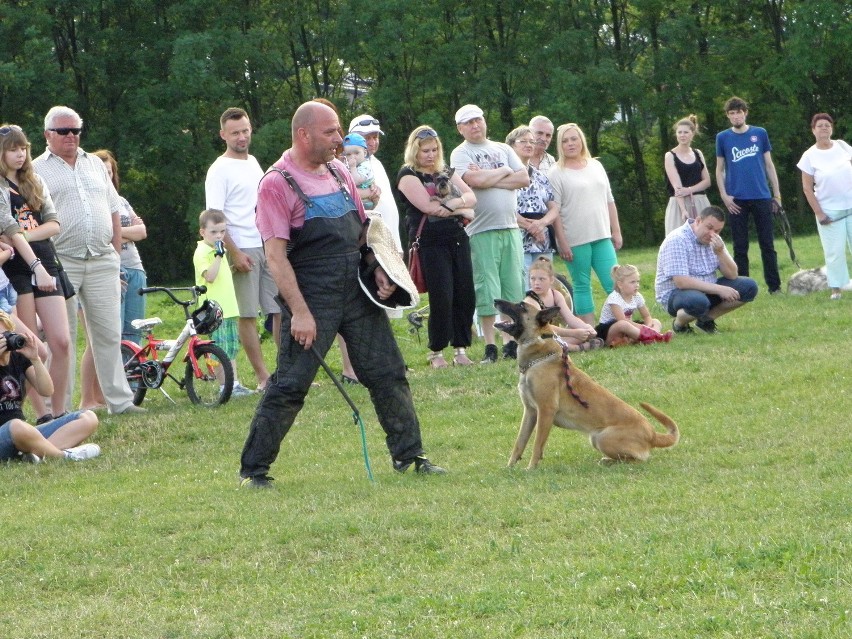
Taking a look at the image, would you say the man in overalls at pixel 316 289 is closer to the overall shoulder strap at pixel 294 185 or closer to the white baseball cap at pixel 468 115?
the overall shoulder strap at pixel 294 185

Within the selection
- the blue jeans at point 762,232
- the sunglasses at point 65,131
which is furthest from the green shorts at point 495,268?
the blue jeans at point 762,232

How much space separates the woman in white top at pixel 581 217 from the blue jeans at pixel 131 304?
4274 millimetres

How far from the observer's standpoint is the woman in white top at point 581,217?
42.7ft

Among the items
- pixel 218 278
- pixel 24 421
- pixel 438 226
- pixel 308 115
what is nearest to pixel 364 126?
pixel 438 226

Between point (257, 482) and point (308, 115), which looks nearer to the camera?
point (308, 115)

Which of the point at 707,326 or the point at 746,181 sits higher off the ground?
the point at 746,181

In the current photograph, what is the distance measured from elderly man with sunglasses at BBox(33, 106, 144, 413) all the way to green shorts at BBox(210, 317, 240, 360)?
106 cm

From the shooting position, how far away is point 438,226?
11406mm

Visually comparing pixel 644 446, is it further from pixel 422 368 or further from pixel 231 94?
pixel 231 94

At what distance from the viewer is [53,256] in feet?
33.2

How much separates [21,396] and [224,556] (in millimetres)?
3632

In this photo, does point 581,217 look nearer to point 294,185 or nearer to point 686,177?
point 686,177

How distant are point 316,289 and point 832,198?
9352 mm

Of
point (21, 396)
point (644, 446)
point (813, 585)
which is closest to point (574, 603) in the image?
point (813, 585)
